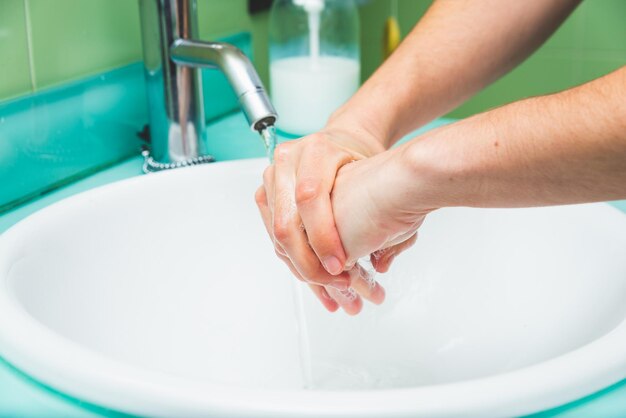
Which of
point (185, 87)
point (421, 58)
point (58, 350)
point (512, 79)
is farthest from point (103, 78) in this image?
point (512, 79)

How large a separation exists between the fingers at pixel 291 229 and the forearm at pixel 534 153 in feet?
0.43

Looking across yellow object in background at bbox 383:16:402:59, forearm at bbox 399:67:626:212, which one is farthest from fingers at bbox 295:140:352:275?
yellow object in background at bbox 383:16:402:59

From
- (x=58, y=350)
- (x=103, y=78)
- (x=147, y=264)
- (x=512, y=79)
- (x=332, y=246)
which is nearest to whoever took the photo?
(x=58, y=350)

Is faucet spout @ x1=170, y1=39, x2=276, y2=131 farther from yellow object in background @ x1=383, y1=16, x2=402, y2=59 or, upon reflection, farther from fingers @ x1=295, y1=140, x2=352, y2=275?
yellow object in background @ x1=383, y1=16, x2=402, y2=59

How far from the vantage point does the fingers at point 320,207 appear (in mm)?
588

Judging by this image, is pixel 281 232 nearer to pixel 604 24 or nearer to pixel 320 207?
pixel 320 207

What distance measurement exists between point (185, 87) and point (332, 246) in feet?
0.96

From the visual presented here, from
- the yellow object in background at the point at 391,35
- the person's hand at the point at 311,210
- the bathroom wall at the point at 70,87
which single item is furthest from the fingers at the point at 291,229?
the yellow object in background at the point at 391,35

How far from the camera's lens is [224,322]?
0.72 metres

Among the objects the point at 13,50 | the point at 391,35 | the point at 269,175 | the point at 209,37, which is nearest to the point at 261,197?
the point at 269,175

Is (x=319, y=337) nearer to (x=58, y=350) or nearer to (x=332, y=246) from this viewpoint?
(x=332, y=246)

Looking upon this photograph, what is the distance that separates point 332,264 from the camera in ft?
1.98

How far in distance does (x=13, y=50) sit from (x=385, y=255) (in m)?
0.39

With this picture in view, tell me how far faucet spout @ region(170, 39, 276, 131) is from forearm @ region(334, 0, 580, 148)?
9 centimetres
